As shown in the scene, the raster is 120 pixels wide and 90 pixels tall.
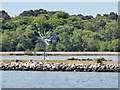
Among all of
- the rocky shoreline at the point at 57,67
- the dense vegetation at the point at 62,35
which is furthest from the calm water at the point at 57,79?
the dense vegetation at the point at 62,35

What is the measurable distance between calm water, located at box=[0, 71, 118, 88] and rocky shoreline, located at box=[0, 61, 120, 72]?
917mm

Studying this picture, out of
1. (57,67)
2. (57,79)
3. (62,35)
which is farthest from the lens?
(62,35)

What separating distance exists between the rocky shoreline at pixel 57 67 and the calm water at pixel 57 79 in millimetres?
917

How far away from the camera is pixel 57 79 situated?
51.8m

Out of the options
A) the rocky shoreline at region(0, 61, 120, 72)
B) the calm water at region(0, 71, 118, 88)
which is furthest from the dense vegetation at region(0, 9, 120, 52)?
the calm water at region(0, 71, 118, 88)

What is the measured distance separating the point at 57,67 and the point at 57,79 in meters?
5.91

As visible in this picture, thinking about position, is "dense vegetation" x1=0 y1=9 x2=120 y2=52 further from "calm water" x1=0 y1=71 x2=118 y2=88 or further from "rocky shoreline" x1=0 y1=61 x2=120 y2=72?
"calm water" x1=0 y1=71 x2=118 y2=88

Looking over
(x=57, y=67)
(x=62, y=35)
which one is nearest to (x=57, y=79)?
(x=57, y=67)

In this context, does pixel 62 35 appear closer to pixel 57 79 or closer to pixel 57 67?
pixel 57 67

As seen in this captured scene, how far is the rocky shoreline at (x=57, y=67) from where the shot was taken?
56.7 meters

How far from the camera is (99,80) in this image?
5041 cm

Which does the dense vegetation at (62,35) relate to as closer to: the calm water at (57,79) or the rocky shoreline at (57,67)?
the rocky shoreline at (57,67)

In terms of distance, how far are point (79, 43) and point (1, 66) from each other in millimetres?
66232

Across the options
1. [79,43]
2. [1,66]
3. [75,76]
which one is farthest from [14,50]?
[75,76]
